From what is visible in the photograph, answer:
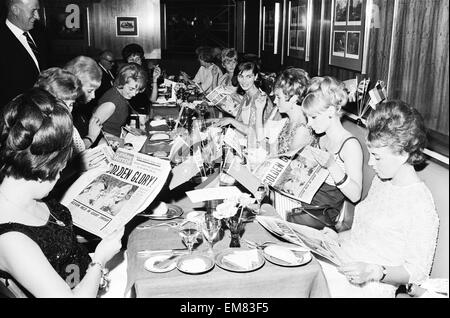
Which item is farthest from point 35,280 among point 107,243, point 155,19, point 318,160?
point 155,19

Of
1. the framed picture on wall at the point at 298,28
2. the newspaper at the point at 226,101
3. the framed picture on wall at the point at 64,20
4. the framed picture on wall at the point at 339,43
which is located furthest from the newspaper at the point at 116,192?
the framed picture on wall at the point at 64,20

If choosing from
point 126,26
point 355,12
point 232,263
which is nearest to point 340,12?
point 355,12

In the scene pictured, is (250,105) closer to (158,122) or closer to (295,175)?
(158,122)

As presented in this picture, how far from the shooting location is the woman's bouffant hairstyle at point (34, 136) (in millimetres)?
1378

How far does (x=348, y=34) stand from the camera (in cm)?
345

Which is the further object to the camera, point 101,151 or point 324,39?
point 324,39

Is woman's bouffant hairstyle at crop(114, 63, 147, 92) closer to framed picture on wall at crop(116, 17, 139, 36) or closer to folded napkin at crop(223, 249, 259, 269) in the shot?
folded napkin at crop(223, 249, 259, 269)

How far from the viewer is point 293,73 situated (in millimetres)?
3131

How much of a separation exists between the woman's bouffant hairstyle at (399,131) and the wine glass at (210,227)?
807 mm

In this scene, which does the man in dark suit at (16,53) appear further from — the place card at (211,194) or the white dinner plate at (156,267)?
the white dinner plate at (156,267)

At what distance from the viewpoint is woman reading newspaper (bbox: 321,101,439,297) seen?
1.66 meters

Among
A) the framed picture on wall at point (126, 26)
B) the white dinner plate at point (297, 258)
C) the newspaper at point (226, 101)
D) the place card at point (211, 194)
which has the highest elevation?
the framed picture on wall at point (126, 26)

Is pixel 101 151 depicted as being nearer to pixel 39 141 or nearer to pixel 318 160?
pixel 39 141
